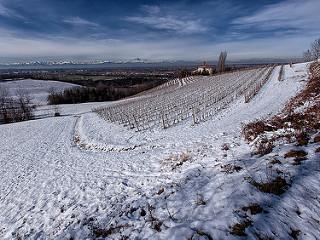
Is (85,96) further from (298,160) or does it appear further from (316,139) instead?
(298,160)

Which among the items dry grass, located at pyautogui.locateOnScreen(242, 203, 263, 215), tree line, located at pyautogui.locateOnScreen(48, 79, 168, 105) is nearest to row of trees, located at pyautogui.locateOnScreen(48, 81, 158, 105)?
tree line, located at pyautogui.locateOnScreen(48, 79, 168, 105)

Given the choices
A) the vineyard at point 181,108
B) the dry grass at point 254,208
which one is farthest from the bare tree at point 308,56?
the dry grass at point 254,208

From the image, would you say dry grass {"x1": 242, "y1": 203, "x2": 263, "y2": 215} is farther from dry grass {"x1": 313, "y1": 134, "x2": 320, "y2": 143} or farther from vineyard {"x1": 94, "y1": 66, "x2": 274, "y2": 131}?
vineyard {"x1": 94, "y1": 66, "x2": 274, "y2": 131}

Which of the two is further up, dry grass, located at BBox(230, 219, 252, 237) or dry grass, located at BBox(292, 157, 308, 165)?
dry grass, located at BBox(292, 157, 308, 165)

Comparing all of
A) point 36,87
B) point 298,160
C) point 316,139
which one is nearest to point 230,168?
point 298,160

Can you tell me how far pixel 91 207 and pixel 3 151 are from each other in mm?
24330

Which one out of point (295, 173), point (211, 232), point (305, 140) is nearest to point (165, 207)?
point (211, 232)

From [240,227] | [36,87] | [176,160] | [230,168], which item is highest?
[240,227]

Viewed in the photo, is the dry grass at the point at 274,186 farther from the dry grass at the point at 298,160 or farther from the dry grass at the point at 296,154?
the dry grass at the point at 296,154

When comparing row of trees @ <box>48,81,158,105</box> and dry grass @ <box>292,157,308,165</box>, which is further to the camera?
row of trees @ <box>48,81,158,105</box>

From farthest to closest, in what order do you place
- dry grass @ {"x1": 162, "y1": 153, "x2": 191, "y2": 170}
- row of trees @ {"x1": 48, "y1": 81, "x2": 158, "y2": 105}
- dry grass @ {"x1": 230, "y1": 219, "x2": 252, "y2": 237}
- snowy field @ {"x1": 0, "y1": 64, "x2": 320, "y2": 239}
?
row of trees @ {"x1": 48, "y1": 81, "x2": 158, "y2": 105} → dry grass @ {"x1": 162, "y1": 153, "x2": 191, "y2": 170} → snowy field @ {"x1": 0, "y1": 64, "x2": 320, "y2": 239} → dry grass @ {"x1": 230, "y1": 219, "x2": 252, "y2": 237}

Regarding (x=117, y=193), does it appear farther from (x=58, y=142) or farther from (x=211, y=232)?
(x=58, y=142)

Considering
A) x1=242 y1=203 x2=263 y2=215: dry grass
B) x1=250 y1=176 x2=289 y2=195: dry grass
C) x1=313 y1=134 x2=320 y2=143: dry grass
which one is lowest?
x1=242 y1=203 x2=263 y2=215: dry grass

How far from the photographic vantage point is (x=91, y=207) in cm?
1076
